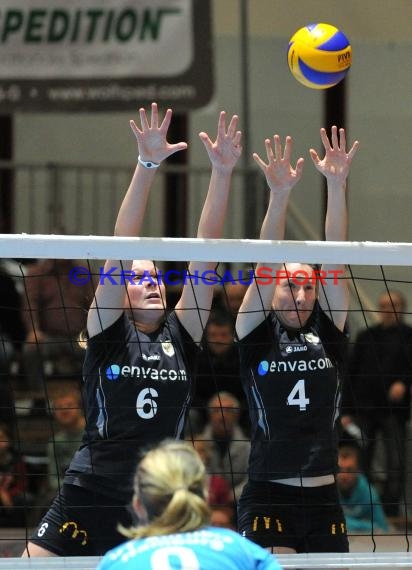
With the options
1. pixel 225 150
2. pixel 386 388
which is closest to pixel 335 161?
pixel 225 150

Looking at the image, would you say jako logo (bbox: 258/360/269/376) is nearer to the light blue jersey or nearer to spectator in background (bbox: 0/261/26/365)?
the light blue jersey

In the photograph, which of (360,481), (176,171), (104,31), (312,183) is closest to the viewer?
(360,481)

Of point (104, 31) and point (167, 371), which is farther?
point (104, 31)

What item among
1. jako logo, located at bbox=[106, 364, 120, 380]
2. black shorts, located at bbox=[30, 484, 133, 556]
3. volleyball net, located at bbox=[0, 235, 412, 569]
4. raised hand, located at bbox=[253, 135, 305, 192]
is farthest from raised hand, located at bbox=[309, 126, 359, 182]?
black shorts, located at bbox=[30, 484, 133, 556]

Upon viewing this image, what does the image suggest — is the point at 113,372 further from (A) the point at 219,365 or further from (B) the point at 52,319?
(B) the point at 52,319

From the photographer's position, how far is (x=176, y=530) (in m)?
3.14

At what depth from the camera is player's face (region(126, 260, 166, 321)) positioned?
16.4 ft

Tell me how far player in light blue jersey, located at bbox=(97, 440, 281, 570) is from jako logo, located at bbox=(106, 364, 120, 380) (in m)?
1.68

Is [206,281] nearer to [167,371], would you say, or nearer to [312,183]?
[167,371]

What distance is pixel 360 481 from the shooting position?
8164mm

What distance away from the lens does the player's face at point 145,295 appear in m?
4.99

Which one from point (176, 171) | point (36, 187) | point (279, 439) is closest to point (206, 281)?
point (279, 439)

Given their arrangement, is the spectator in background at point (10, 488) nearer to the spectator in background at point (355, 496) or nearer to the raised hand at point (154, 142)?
the spectator in background at point (355, 496)

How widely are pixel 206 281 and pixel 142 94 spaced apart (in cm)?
394
